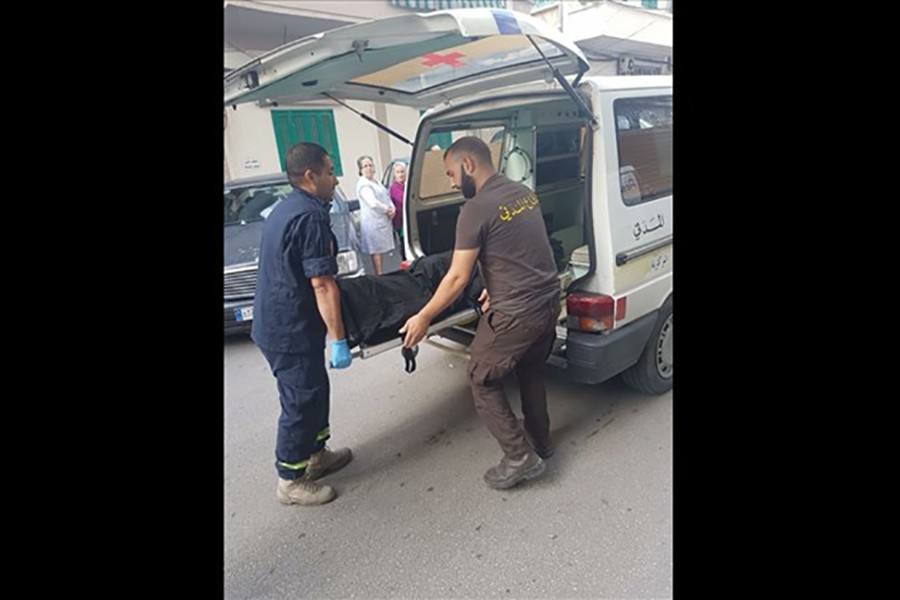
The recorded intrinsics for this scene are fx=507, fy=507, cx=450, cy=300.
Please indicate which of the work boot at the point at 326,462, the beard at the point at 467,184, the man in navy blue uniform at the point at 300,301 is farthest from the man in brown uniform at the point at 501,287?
the work boot at the point at 326,462

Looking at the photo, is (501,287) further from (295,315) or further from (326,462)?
(326,462)

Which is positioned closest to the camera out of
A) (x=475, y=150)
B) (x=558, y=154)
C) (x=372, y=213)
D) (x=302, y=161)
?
(x=302, y=161)

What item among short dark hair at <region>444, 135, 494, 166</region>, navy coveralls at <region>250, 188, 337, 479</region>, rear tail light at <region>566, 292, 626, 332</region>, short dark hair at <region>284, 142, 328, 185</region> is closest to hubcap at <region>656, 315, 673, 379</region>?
rear tail light at <region>566, 292, 626, 332</region>

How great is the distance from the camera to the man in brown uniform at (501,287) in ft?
7.97

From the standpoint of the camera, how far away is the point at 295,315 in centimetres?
239

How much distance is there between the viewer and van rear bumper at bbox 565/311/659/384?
110 inches

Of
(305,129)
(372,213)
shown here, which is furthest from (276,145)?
(372,213)

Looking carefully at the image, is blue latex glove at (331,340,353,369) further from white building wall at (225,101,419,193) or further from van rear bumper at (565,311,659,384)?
white building wall at (225,101,419,193)

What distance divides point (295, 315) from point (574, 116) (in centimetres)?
257

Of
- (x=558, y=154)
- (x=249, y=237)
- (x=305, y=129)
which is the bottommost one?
(x=249, y=237)

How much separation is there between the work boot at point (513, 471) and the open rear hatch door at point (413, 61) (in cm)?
200
